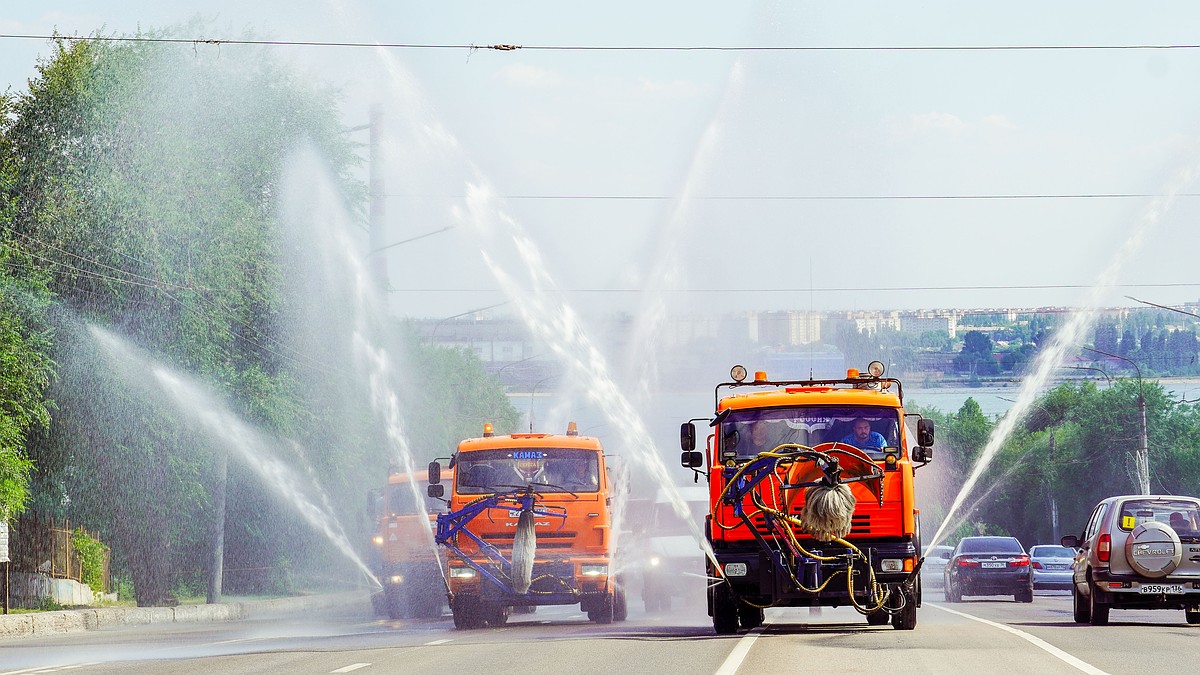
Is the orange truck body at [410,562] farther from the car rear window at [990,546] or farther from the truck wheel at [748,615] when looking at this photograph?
the car rear window at [990,546]

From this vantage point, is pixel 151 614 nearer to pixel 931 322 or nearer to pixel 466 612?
pixel 466 612

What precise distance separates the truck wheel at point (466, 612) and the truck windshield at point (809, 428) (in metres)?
6.10

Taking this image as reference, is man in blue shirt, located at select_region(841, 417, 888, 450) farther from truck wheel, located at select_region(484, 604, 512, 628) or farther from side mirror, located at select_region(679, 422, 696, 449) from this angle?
truck wheel, located at select_region(484, 604, 512, 628)

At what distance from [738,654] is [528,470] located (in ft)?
27.3

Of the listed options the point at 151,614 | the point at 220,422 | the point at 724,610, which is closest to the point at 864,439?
the point at 724,610

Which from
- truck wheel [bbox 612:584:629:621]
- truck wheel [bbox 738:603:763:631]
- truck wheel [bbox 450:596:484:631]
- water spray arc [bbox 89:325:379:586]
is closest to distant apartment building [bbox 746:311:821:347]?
water spray arc [bbox 89:325:379:586]

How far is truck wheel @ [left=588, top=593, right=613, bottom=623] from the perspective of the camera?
85.4ft

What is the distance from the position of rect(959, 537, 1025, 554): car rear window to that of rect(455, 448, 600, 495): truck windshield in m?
17.4

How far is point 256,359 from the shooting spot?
4159 centimetres

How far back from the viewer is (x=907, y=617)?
70.4ft

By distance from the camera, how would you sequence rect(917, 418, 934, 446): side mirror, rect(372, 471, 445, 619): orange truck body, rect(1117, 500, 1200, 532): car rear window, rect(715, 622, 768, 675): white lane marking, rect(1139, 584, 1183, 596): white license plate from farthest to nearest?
rect(372, 471, 445, 619): orange truck body → rect(1117, 500, 1200, 532): car rear window → rect(1139, 584, 1183, 596): white license plate → rect(917, 418, 934, 446): side mirror → rect(715, 622, 768, 675): white lane marking

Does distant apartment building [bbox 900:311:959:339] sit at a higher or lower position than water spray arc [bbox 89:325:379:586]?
higher

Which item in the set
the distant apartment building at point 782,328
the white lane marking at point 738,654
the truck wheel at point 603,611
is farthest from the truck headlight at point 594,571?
the distant apartment building at point 782,328

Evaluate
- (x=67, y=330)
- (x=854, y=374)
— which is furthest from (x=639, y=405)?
(x=854, y=374)
